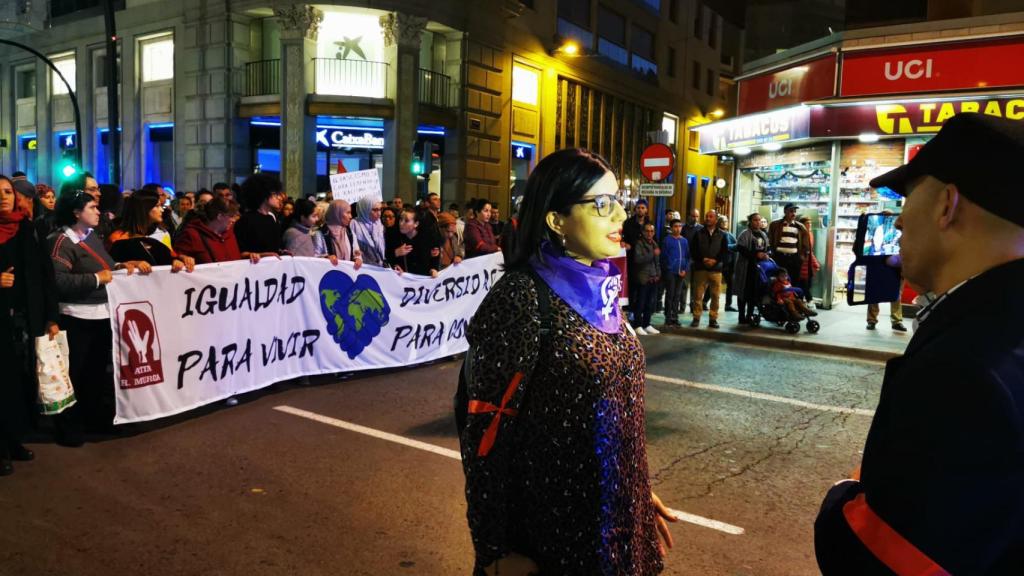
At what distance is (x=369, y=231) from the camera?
9586 mm

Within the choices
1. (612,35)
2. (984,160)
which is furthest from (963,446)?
(612,35)

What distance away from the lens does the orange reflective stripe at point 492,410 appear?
1982 millimetres

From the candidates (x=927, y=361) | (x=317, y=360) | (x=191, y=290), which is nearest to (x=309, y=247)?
(x=317, y=360)

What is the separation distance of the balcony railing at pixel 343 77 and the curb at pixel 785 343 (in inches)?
577

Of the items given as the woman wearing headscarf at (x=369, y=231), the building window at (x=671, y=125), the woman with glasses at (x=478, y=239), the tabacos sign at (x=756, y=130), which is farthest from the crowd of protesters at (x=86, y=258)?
the building window at (x=671, y=125)

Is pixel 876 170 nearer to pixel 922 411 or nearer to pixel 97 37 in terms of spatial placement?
pixel 922 411

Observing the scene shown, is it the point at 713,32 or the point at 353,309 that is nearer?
the point at 353,309

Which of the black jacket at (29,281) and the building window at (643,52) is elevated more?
the building window at (643,52)

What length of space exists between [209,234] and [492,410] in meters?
5.99

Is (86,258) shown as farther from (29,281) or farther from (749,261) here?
(749,261)

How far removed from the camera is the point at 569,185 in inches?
87.3

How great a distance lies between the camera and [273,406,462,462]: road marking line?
19.3 ft

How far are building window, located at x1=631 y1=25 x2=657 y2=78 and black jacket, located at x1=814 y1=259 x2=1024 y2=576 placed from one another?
39.3 metres

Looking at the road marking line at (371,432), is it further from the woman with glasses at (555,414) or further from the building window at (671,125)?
the building window at (671,125)
